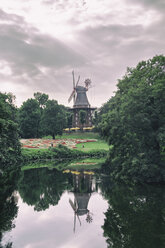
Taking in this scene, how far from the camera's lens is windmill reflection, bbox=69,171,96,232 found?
58.6 ft

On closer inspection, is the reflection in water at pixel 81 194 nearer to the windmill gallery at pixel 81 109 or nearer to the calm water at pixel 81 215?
the calm water at pixel 81 215

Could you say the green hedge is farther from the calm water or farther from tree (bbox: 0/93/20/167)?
the calm water

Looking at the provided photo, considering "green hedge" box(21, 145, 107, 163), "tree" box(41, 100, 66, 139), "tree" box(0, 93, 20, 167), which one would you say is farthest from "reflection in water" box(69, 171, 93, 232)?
"tree" box(41, 100, 66, 139)

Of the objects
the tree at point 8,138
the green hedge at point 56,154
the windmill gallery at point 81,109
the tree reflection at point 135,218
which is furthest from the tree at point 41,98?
the tree reflection at point 135,218

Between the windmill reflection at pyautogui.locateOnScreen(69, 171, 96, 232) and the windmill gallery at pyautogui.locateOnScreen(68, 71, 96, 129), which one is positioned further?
the windmill gallery at pyautogui.locateOnScreen(68, 71, 96, 129)

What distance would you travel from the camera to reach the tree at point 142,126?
26000 millimetres

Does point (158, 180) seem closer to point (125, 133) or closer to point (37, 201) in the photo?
point (125, 133)

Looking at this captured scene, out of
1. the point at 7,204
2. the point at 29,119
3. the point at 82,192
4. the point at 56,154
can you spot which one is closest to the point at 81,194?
the point at 82,192

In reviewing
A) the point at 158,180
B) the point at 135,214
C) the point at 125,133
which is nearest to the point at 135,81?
the point at 125,133

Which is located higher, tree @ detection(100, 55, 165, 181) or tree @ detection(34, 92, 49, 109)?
tree @ detection(34, 92, 49, 109)

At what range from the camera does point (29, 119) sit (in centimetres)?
8856

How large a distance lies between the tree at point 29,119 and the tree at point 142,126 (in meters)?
62.9

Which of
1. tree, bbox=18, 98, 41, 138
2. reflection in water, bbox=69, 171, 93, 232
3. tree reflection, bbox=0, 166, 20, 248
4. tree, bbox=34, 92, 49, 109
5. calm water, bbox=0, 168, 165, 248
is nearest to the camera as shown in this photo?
calm water, bbox=0, 168, 165, 248

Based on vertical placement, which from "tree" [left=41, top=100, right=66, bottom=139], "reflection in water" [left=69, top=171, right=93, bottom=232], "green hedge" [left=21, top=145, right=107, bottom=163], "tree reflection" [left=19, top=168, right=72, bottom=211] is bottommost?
"reflection in water" [left=69, top=171, right=93, bottom=232]
